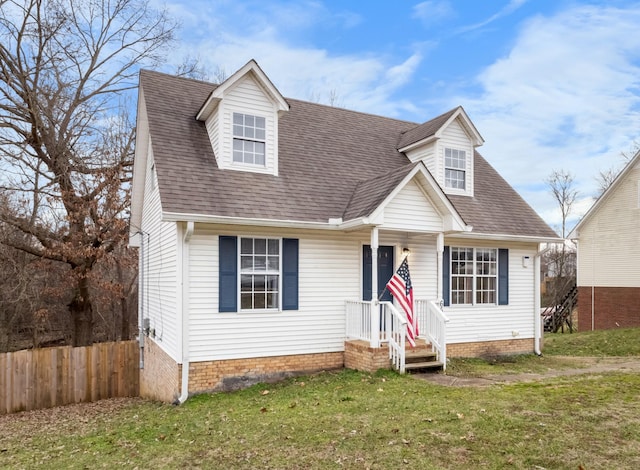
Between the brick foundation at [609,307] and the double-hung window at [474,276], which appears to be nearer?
the double-hung window at [474,276]

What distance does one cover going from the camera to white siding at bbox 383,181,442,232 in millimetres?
9969

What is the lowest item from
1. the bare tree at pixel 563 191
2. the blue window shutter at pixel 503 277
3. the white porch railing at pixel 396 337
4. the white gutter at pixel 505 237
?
the white porch railing at pixel 396 337

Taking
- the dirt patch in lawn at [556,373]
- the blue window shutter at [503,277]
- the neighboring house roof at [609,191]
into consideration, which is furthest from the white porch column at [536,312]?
the neighboring house roof at [609,191]

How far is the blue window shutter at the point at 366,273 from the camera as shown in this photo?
1087 centimetres

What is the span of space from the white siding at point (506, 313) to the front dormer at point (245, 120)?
5051 millimetres

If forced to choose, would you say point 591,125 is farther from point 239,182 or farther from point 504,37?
point 239,182

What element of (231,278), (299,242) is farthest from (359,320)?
(231,278)

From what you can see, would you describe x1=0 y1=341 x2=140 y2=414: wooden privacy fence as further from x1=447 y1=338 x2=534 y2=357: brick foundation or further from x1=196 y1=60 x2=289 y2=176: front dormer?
x1=447 y1=338 x2=534 y2=357: brick foundation

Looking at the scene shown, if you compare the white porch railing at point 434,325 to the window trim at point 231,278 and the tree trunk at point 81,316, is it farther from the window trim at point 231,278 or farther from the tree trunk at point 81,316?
the tree trunk at point 81,316

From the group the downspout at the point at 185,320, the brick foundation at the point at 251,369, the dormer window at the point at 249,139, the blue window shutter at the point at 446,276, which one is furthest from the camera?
the blue window shutter at the point at 446,276

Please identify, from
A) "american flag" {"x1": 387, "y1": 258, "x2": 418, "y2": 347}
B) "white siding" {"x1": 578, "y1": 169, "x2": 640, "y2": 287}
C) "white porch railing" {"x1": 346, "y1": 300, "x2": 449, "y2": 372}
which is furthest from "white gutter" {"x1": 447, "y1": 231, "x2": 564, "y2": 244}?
"white siding" {"x1": 578, "y1": 169, "x2": 640, "y2": 287}

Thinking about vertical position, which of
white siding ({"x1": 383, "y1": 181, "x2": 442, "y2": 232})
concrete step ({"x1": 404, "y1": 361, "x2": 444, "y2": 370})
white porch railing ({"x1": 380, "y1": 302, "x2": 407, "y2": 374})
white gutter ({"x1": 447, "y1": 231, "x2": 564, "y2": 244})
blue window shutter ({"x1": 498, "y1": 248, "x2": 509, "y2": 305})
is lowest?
Result: concrete step ({"x1": 404, "y1": 361, "x2": 444, "y2": 370})

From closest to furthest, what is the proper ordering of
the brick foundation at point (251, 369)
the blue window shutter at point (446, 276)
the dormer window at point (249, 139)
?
the brick foundation at point (251, 369)
the dormer window at point (249, 139)
the blue window shutter at point (446, 276)

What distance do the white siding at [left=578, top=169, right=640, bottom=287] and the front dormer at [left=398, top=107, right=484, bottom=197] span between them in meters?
11.2
